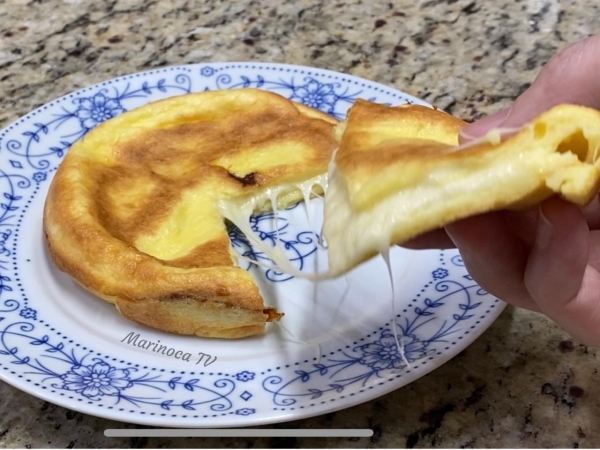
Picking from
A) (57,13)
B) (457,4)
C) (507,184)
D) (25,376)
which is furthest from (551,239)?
(57,13)

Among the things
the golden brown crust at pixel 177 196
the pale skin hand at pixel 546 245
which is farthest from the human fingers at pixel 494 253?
the golden brown crust at pixel 177 196

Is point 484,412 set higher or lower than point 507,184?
lower

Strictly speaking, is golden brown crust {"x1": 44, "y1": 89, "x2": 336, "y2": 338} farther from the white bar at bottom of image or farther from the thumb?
the thumb

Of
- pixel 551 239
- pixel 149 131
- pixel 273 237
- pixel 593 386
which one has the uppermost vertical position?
pixel 551 239

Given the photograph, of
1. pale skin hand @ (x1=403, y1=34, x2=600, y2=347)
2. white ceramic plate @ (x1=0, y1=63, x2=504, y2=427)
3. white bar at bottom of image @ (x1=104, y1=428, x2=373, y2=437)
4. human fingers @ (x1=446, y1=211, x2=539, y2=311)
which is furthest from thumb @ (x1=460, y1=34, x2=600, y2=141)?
white bar at bottom of image @ (x1=104, y1=428, x2=373, y2=437)

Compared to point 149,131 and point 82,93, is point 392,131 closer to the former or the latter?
point 149,131

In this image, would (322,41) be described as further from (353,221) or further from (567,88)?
(353,221)

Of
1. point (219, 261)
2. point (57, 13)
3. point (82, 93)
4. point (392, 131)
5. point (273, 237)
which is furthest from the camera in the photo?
point (57, 13)
